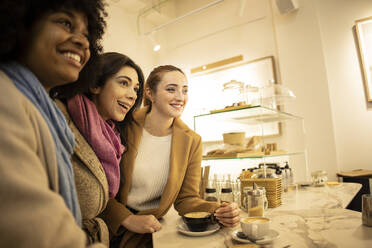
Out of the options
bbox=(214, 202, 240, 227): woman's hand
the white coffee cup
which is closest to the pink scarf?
bbox=(214, 202, 240, 227): woman's hand

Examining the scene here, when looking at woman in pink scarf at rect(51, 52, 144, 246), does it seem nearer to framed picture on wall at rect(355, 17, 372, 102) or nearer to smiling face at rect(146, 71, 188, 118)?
smiling face at rect(146, 71, 188, 118)

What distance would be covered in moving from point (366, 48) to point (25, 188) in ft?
13.6

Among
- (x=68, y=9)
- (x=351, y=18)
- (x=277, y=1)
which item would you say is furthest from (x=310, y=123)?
(x=68, y=9)

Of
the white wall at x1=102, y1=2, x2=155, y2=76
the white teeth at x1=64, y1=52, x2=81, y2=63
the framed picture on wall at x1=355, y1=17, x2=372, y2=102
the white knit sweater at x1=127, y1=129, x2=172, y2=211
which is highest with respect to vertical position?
the white wall at x1=102, y1=2, x2=155, y2=76

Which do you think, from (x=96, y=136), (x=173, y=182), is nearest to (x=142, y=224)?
(x=173, y=182)

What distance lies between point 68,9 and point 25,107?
0.36 metres

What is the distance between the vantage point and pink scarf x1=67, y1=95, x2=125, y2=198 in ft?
3.69

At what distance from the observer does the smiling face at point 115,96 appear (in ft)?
4.63

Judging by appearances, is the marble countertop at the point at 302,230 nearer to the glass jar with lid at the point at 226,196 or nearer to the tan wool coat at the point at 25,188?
the glass jar with lid at the point at 226,196

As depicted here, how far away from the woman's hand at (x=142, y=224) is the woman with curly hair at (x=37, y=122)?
611mm

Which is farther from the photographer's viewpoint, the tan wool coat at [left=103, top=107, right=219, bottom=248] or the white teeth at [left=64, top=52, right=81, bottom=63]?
the tan wool coat at [left=103, top=107, right=219, bottom=248]

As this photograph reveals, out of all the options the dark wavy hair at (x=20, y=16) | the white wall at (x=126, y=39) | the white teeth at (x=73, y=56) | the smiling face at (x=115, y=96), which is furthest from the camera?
the white wall at (x=126, y=39)

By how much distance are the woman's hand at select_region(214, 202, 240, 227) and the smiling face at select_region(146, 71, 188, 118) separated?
2.63ft

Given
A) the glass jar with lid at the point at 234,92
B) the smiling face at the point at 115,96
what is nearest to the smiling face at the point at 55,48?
the smiling face at the point at 115,96
